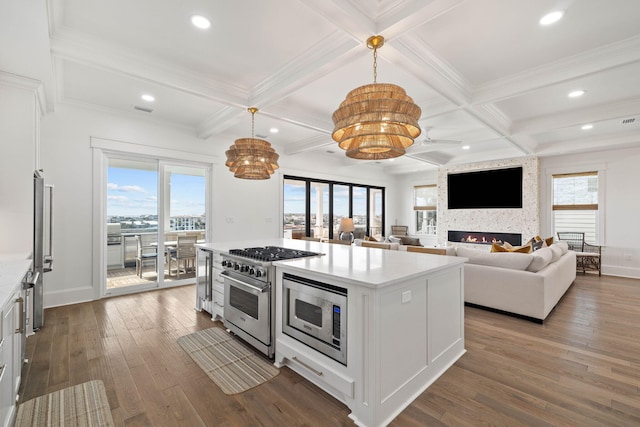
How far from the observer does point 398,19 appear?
216 cm

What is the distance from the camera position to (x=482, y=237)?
7.68 m

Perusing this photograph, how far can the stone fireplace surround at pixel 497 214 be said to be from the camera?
22.5ft

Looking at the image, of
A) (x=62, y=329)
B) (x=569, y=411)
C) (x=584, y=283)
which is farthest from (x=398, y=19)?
(x=584, y=283)

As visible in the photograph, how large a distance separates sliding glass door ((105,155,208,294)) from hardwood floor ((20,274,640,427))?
1.36 m

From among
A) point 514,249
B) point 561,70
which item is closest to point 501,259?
point 514,249

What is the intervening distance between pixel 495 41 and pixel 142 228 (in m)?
5.46

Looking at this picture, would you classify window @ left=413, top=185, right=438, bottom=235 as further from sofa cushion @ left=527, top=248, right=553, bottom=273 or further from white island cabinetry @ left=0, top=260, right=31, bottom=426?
white island cabinetry @ left=0, top=260, right=31, bottom=426

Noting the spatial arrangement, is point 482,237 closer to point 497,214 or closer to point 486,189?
point 497,214

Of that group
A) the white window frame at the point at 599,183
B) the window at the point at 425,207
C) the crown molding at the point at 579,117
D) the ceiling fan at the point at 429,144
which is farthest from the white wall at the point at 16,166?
the white window frame at the point at 599,183

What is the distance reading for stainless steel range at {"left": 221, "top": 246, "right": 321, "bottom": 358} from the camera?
2.46m

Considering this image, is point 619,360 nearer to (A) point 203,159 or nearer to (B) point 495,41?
(B) point 495,41

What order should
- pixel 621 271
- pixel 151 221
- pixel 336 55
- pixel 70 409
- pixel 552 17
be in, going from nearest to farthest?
pixel 70 409, pixel 552 17, pixel 336 55, pixel 151 221, pixel 621 271

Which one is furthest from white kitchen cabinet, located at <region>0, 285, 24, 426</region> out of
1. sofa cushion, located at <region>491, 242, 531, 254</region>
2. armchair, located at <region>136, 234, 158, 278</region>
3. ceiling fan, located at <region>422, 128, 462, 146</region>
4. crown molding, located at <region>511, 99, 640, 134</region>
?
crown molding, located at <region>511, 99, 640, 134</region>

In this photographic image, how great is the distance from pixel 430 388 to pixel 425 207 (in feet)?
26.3
